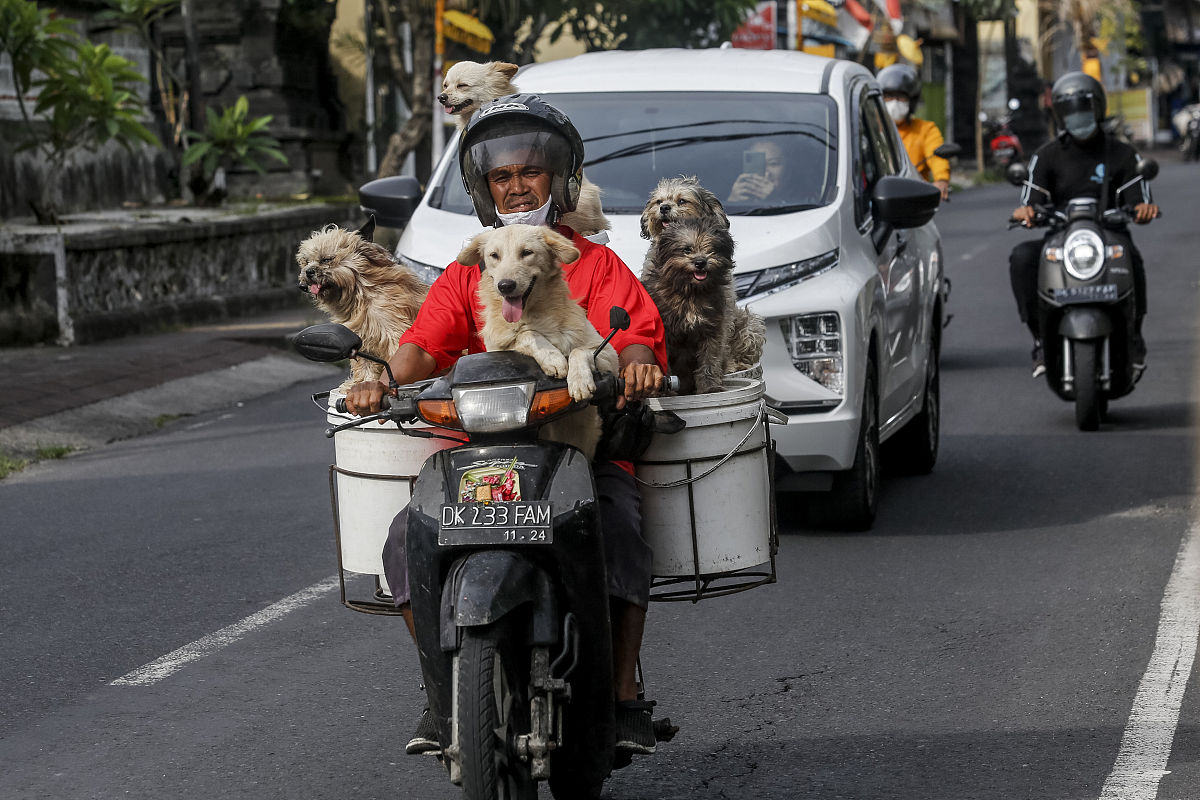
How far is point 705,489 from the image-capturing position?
4438 millimetres

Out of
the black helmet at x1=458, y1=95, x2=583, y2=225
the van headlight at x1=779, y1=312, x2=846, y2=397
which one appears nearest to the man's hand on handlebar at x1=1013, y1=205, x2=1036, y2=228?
the van headlight at x1=779, y1=312, x2=846, y2=397

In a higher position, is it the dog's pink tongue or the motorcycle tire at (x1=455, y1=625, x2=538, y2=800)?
the dog's pink tongue

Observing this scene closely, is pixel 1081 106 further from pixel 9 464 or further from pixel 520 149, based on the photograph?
pixel 520 149

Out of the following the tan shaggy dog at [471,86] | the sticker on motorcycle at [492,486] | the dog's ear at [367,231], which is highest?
the tan shaggy dog at [471,86]

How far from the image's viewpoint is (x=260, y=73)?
25.6 m

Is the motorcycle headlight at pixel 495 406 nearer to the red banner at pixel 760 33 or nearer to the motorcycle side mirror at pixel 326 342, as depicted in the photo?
the motorcycle side mirror at pixel 326 342

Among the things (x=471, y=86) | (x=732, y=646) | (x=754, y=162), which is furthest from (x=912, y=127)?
(x=732, y=646)

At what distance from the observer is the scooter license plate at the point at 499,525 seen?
387 centimetres

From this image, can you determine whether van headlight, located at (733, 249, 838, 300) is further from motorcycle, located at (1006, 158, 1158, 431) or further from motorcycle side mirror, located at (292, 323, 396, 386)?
motorcycle side mirror, located at (292, 323, 396, 386)

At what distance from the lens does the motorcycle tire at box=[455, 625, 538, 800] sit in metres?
3.79

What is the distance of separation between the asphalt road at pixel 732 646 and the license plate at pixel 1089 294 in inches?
32.8

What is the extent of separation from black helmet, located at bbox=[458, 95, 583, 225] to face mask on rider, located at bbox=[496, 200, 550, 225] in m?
0.03

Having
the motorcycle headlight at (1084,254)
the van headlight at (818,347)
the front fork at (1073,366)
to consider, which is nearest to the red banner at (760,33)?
the motorcycle headlight at (1084,254)

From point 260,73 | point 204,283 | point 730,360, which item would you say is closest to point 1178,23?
point 260,73
